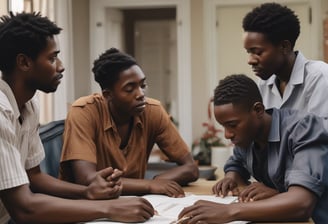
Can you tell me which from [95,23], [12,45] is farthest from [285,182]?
[95,23]

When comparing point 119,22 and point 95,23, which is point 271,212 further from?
point 119,22

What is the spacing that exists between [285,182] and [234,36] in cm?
311

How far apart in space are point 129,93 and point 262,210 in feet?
2.71

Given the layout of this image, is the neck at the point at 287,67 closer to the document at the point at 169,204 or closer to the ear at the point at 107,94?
the document at the point at 169,204

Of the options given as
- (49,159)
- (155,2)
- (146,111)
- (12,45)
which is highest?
(155,2)

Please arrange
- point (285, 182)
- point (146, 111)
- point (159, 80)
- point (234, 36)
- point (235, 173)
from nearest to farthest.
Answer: point (285, 182), point (235, 173), point (146, 111), point (234, 36), point (159, 80)

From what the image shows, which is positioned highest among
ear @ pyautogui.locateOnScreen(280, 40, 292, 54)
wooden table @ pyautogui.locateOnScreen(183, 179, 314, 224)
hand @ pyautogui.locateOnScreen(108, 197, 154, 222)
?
ear @ pyautogui.locateOnScreen(280, 40, 292, 54)

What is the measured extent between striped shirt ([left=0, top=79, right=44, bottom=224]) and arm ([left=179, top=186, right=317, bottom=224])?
0.45 meters

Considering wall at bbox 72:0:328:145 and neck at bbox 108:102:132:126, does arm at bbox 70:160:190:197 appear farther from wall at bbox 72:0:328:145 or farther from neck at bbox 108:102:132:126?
wall at bbox 72:0:328:145

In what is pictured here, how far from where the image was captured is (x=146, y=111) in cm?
209

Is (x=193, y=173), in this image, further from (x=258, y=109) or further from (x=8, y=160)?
(x=8, y=160)

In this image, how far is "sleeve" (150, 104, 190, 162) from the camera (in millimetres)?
2096

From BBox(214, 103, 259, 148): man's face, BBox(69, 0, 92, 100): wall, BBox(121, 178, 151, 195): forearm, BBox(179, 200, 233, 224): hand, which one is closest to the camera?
BBox(179, 200, 233, 224): hand

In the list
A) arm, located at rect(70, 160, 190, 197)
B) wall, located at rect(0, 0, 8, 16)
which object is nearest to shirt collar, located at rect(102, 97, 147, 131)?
arm, located at rect(70, 160, 190, 197)
